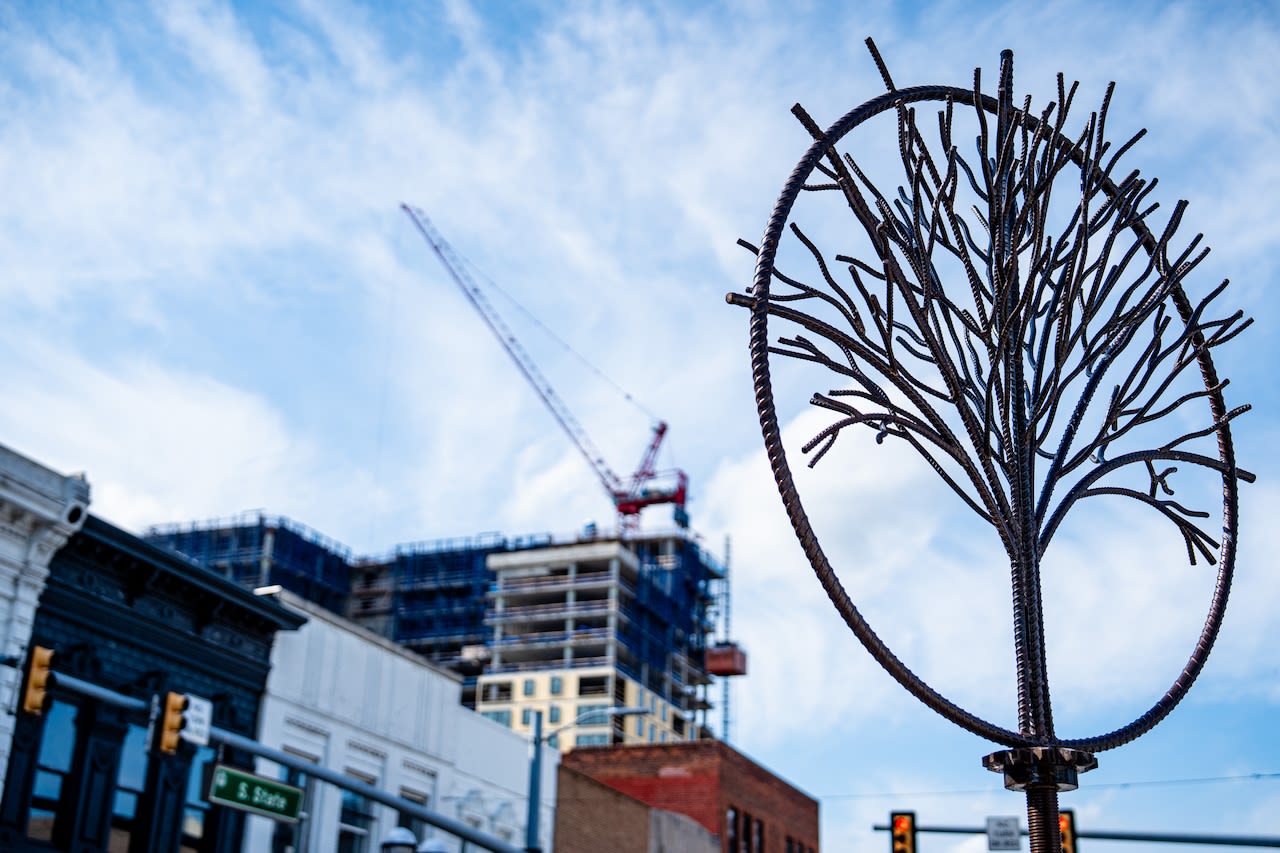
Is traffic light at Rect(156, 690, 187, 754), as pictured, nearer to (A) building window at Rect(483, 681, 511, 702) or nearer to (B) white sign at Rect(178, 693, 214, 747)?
(B) white sign at Rect(178, 693, 214, 747)

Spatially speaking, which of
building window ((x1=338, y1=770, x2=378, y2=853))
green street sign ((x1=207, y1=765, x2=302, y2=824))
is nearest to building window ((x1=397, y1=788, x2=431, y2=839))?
building window ((x1=338, y1=770, x2=378, y2=853))

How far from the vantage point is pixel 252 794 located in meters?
16.2

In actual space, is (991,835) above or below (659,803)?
below

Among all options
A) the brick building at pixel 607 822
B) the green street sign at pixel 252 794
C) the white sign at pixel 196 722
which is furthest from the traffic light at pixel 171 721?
the brick building at pixel 607 822

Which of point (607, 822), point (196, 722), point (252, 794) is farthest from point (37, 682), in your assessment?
point (607, 822)

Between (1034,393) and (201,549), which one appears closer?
(1034,393)

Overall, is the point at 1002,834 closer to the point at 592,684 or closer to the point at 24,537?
the point at 24,537

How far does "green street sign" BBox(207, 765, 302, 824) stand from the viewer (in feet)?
52.1

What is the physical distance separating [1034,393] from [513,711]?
115 metres

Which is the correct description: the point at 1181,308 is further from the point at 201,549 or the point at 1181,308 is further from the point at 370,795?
the point at 201,549

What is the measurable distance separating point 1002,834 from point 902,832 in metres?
1.63

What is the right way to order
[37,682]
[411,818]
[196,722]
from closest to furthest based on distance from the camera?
[37,682]
[196,722]
[411,818]

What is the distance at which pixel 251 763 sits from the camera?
2556cm

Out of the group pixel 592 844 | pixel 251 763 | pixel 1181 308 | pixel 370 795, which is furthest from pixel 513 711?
pixel 1181 308
